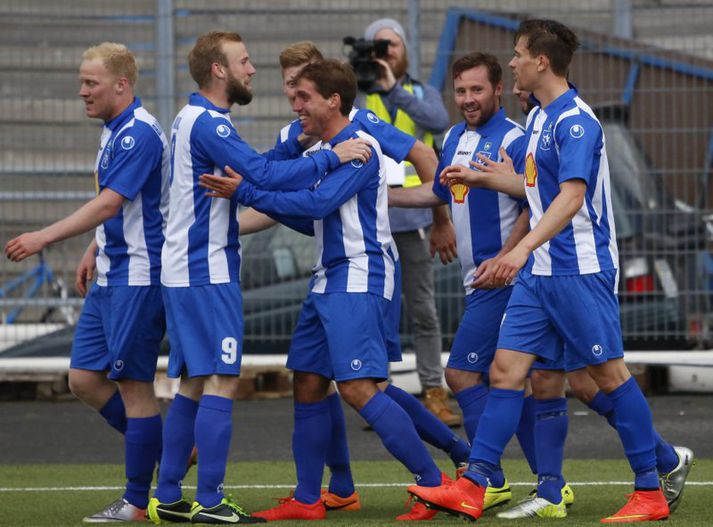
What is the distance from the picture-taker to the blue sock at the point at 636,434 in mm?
6254

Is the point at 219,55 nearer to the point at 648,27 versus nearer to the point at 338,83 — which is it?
the point at 338,83

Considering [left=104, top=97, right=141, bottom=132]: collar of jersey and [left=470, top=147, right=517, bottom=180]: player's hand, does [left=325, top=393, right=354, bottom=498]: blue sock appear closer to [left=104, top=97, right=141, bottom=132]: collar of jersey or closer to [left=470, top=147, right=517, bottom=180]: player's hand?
[left=470, top=147, right=517, bottom=180]: player's hand

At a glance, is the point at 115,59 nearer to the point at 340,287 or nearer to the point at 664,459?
the point at 340,287

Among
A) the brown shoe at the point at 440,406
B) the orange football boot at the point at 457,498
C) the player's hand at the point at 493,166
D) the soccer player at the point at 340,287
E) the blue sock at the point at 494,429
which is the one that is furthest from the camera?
the brown shoe at the point at 440,406

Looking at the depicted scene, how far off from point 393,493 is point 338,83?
2.05 metres

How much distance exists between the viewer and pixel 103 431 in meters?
10.2

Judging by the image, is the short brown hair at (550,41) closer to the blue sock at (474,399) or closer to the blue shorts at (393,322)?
the blue shorts at (393,322)

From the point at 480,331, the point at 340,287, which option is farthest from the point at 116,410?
the point at 480,331

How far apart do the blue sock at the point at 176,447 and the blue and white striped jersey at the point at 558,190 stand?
1.48 meters

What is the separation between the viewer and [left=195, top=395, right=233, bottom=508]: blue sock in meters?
6.25

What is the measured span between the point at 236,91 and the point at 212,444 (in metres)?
1.40

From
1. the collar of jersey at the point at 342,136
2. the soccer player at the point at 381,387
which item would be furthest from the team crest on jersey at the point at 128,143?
the collar of jersey at the point at 342,136

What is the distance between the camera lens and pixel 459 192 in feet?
22.8

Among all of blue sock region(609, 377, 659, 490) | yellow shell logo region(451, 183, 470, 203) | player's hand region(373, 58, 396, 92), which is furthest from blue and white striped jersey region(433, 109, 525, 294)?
player's hand region(373, 58, 396, 92)
